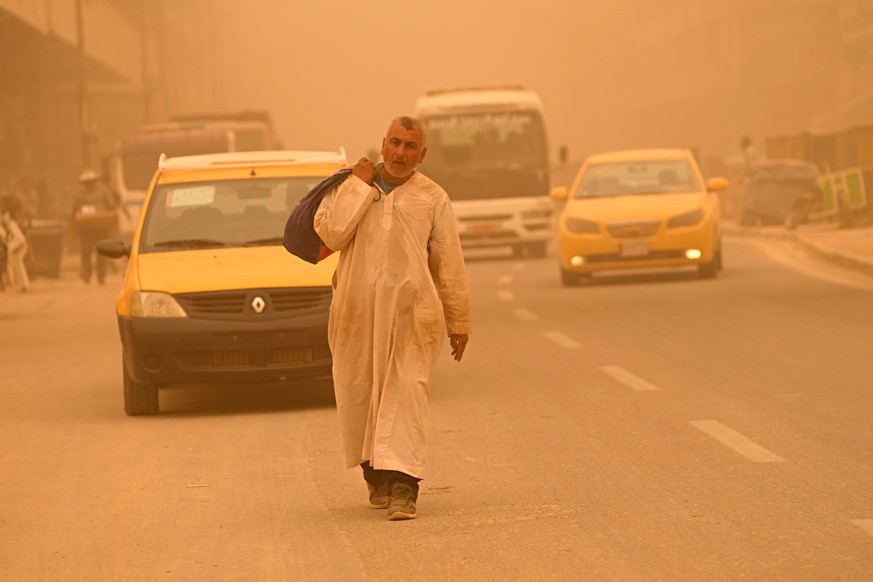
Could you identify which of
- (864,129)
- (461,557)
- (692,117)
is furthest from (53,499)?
(692,117)

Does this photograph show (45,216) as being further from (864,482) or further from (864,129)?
(864,482)

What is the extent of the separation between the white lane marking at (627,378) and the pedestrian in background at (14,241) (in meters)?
16.3

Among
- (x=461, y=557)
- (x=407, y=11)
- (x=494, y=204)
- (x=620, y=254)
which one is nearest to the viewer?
(x=461, y=557)

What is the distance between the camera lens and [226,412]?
1205 centimetres

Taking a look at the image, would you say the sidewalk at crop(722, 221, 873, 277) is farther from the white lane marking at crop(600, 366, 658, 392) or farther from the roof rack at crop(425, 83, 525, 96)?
the white lane marking at crop(600, 366, 658, 392)

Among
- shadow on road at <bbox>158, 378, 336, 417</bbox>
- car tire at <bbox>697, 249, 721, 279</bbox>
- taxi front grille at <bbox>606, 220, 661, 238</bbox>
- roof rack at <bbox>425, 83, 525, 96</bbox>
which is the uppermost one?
roof rack at <bbox>425, 83, 525, 96</bbox>

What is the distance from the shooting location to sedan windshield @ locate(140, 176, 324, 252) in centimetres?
1286

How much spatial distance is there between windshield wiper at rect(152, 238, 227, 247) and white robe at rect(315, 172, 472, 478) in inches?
199

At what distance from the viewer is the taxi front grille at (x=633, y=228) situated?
22891mm

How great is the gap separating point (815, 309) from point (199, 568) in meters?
12.1

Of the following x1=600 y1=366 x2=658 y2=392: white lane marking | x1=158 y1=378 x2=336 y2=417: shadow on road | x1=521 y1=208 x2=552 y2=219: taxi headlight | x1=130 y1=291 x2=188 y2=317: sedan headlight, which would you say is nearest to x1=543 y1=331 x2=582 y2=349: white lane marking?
x1=600 y1=366 x2=658 y2=392: white lane marking

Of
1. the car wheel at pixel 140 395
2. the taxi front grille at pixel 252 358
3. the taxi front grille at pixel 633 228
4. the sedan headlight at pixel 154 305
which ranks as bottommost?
the car wheel at pixel 140 395

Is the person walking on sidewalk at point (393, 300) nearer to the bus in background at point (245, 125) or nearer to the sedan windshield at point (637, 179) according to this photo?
the sedan windshield at point (637, 179)

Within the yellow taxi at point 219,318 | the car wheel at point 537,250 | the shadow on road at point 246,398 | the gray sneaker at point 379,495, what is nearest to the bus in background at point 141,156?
the car wheel at point 537,250
